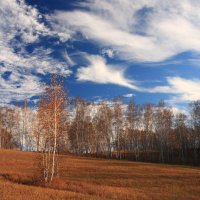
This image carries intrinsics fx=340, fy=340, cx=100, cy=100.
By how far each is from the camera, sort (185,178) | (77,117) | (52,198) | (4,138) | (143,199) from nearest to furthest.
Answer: (52,198)
(143,199)
(185,178)
(77,117)
(4,138)

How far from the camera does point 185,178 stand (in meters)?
44.5

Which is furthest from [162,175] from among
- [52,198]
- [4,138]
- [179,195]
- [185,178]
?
[4,138]

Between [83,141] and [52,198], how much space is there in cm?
8506

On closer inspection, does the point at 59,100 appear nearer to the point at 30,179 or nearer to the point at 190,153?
the point at 30,179

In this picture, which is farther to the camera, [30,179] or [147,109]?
[147,109]

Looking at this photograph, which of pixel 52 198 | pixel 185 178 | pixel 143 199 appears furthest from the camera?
pixel 185 178

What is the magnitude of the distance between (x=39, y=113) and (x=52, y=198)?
15.8m

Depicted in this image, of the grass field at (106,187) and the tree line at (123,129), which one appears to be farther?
the tree line at (123,129)

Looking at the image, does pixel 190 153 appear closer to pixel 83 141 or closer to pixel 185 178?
pixel 83 141

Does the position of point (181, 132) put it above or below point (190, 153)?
above

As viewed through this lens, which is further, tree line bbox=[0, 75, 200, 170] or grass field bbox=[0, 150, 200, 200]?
tree line bbox=[0, 75, 200, 170]

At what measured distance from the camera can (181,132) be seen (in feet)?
366

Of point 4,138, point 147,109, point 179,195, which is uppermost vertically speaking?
point 147,109

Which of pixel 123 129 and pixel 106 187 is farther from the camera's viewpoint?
pixel 123 129
